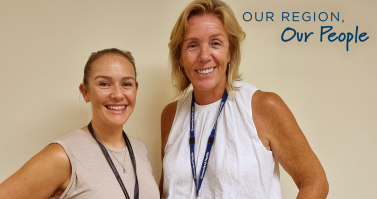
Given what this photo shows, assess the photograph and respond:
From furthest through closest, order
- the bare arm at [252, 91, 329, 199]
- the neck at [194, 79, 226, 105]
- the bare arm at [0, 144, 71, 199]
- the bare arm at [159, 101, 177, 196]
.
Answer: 1. the bare arm at [159, 101, 177, 196]
2. the neck at [194, 79, 226, 105]
3. the bare arm at [252, 91, 329, 199]
4. the bare arm at [0, 144, 71, 199]

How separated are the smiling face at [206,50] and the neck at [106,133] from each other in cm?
47

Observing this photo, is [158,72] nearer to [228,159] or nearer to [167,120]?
[167,120]

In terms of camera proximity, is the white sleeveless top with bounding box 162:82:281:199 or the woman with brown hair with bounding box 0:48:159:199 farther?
the white sleeveless top with bounding box 162:82:281:199

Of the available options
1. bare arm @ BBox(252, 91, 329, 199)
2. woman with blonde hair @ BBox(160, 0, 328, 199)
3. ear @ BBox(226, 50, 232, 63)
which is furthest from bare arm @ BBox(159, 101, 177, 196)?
bare arm @ BBox(252, 91, 329, 199)

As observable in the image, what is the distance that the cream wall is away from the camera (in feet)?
6.08

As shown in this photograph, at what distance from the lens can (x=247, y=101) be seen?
154 cm

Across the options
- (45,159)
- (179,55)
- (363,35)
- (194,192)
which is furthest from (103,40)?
(363,35)

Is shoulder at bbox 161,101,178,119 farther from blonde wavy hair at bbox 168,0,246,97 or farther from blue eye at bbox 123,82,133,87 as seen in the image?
blue eye at bbox 123,82,133,87

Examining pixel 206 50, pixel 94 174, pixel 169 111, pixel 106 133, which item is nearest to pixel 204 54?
pixel 206 50

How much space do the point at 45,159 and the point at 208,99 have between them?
0.84 meters

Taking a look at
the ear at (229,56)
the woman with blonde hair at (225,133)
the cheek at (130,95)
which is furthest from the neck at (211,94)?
the cheek at (130,95)

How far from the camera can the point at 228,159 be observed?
1458mm

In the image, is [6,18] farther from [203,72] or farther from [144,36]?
[203,72]

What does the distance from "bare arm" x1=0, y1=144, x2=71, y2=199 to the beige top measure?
37mm
